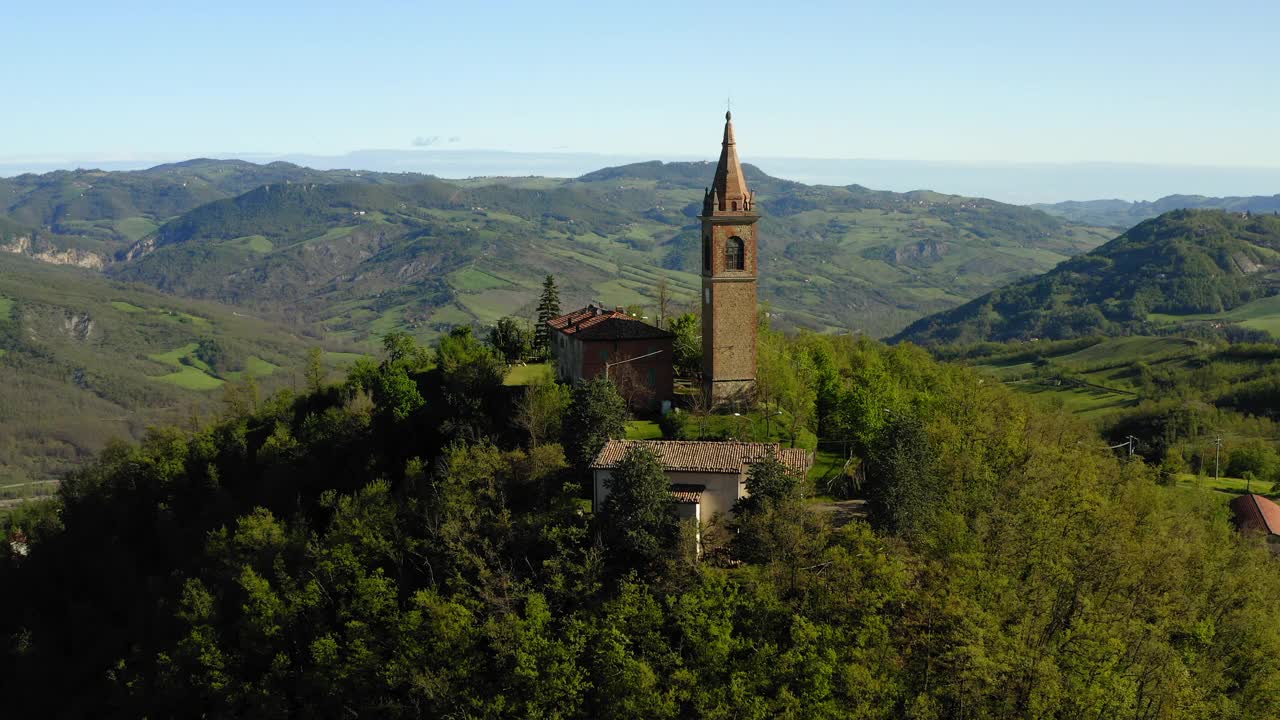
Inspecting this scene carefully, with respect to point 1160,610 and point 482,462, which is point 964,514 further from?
point 482,462

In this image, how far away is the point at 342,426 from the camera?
65375mm

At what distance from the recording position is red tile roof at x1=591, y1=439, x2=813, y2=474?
151 ft

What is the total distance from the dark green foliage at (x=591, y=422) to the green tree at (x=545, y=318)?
21024 millimetres

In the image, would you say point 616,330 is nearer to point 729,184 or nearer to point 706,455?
point 729,184

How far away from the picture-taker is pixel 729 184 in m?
58.9

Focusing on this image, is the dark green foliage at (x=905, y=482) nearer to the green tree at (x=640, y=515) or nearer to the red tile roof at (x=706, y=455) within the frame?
the red tile roof at (x=706, y=455)

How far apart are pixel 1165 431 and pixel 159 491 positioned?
112 m

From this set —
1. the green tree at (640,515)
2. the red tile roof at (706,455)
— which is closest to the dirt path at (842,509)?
the red tile roof at (706,455)

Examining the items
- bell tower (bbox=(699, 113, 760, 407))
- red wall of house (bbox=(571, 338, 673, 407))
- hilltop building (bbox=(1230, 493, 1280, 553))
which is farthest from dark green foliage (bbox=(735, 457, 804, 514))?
hilltop building (bbox=(1230, 493, 1280, 553))

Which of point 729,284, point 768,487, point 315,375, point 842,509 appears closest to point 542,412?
point 729,284

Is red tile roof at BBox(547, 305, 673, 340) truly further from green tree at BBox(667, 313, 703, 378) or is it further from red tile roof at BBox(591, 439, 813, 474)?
red tile roof at BBox(591, 439, 813, 474)

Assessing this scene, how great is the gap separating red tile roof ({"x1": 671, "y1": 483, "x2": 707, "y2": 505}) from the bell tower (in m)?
13.2

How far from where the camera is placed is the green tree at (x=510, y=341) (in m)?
74.8

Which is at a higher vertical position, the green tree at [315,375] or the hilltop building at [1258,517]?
the green tree at [315,375]
